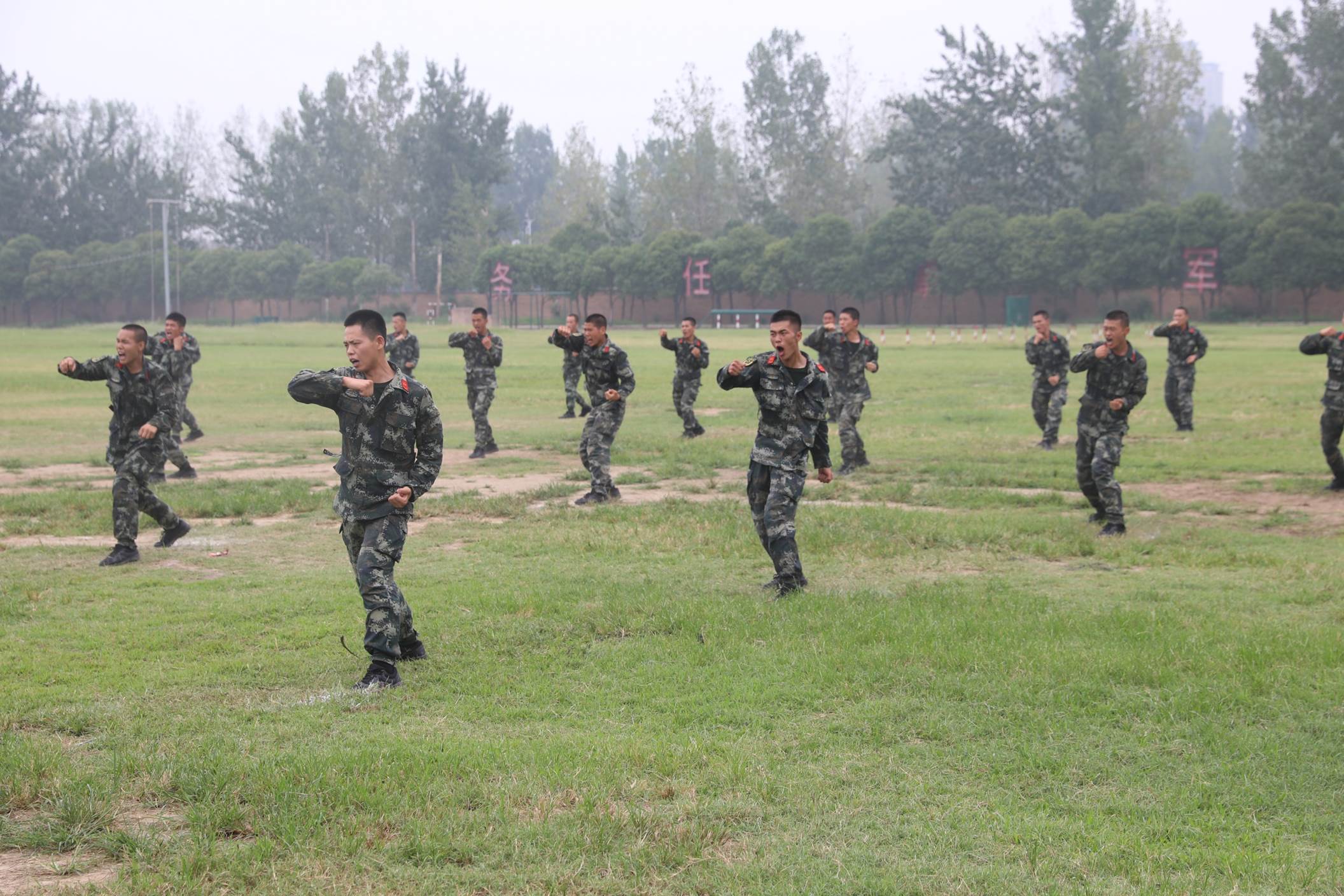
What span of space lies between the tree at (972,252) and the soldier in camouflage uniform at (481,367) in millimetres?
54256

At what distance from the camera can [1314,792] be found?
17.9 feet

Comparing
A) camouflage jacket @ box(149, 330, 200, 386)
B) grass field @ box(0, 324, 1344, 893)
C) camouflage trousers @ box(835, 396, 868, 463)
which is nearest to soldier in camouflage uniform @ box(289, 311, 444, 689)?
grass field @ box(0, 324, 1344, 893)

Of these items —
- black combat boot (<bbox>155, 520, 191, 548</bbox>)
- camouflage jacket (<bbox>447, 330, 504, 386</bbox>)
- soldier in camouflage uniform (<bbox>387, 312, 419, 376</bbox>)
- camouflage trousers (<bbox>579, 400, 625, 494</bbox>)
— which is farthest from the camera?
soldier in camouflage uniform (<bbox>387, 312, 419, 376</bbox>)

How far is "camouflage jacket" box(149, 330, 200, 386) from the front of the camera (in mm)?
17297

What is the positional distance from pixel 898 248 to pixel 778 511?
216ft

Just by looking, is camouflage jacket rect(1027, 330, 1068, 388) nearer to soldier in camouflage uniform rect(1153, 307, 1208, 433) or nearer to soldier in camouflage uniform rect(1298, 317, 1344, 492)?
soldier in camouflage uniform rect(1153, 307, 1208, 433)

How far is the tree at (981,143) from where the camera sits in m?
79.0

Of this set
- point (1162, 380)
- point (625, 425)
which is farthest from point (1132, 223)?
point (625, 425)

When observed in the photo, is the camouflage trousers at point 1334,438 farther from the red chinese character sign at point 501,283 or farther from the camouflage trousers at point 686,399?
the red chinese character sign at point 501,283

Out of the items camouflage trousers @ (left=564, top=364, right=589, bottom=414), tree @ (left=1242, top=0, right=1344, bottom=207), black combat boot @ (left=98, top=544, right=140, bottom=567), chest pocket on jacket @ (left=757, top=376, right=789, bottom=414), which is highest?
tree @ (left=1242, top=0, right=1344, bottom=207)

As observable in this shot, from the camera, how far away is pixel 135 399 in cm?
1080

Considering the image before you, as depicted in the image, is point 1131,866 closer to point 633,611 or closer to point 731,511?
point 633,611

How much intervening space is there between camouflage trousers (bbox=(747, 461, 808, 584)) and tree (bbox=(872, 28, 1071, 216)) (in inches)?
2871

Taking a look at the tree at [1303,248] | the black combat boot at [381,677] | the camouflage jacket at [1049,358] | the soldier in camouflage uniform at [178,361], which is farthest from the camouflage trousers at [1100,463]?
the tree at [1303,248]
